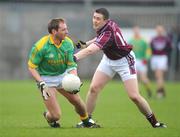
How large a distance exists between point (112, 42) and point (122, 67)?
56cm

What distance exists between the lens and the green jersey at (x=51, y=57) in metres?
13.7

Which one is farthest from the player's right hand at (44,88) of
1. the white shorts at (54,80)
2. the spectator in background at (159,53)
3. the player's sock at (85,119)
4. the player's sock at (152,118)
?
the spectator in background at (159,53)

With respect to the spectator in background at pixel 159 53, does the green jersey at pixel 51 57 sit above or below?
above

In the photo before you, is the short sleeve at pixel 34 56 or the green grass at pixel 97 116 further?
the short sleeve at pixel 34 56

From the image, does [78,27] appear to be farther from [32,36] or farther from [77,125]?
[77,125]

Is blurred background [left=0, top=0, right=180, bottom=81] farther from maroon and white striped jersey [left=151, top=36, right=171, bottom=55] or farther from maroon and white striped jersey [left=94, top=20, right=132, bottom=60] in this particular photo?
maroon and white striped jersey [left=94, top=20, right=132, bottom=60]

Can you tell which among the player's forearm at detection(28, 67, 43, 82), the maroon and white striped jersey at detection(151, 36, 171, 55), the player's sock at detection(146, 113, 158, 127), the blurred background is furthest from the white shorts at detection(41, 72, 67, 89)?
the blurred background

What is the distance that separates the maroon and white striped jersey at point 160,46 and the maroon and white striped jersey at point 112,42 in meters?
12.4

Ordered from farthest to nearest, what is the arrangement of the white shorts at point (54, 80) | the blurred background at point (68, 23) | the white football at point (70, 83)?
the blurred background at point (68, 23) → the white shorts at point (54, 80) → the white football at point (70, 83)

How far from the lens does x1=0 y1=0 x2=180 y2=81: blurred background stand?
1351 inches

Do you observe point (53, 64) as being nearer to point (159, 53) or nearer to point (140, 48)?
point (140, 48)

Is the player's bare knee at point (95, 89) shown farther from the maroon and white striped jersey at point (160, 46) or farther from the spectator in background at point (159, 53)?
the maroon and white striped jersey at point (160, 46)

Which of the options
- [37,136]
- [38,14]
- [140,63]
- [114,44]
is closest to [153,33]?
[38,14]

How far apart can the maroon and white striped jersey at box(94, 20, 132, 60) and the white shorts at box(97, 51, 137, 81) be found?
9 centimetres
